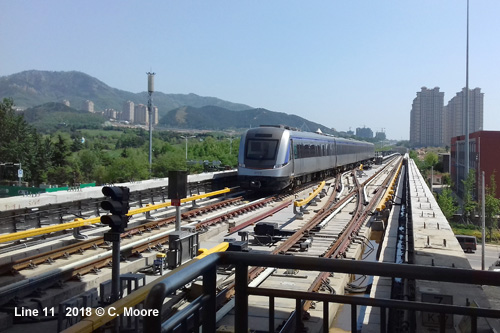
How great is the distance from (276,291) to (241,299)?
22cm

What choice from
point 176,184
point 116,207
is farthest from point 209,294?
point 176,184

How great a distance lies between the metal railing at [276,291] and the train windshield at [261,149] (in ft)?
60.4

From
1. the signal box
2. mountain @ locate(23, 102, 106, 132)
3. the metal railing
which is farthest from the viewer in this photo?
mountain @ locate(23, 102, 106, 132)

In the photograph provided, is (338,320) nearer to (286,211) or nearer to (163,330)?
(163,330)

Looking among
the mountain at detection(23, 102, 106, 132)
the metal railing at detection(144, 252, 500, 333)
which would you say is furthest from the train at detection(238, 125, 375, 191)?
the mountain at detection(23, 102, 106, 132)

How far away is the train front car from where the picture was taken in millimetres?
21531

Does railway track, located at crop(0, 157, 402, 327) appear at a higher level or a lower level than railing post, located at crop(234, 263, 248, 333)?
lower

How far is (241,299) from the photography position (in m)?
3.09

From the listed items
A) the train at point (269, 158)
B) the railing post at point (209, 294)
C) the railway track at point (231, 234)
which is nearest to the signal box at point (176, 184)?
the railway track at point (231, 234)

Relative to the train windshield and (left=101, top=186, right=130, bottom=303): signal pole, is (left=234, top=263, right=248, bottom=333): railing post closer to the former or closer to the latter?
(left=101, top=186, right=130, bottom=303): signal pole

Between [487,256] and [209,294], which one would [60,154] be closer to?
[487,256]

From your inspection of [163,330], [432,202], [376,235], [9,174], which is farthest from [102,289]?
[9,174]

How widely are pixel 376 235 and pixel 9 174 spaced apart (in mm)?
48319

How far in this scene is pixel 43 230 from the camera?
10.9m
